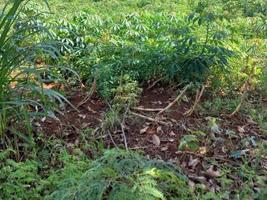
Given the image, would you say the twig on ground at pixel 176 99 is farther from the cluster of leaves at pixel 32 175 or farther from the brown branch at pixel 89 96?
the cluster of leaves at pixel 32 175

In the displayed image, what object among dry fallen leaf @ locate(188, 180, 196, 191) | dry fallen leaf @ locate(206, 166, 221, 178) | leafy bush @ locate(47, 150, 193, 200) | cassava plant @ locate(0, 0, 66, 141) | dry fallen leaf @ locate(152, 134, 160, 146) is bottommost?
dry fallen leaf @ locate(206, 166, 221, 178)

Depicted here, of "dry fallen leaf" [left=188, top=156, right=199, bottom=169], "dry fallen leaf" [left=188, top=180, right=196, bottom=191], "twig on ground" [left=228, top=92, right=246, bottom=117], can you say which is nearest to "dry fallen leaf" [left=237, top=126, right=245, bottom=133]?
"twig on ground" [left=228, top=92, right=246, bottom=117]

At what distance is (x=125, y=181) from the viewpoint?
1.95 metres

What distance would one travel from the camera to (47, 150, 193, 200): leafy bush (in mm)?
1872

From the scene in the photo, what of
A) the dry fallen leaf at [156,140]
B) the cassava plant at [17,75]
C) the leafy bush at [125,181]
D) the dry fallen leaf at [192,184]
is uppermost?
the cassava plant at [17,75]

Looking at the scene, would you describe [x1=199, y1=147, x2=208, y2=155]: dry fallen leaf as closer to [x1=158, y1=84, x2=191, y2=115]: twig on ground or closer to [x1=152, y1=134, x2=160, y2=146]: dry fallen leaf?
[x1=152, y1=134, x2=160, y2=146]: dry fallen leaf

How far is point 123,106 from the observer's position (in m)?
2.82

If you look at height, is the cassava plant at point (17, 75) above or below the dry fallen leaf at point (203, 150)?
above

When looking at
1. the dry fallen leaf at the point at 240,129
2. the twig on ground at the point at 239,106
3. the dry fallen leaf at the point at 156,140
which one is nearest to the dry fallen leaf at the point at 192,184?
the dry fallen leaf at the point at 156,140

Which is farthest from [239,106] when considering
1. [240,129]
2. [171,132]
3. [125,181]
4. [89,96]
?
[125,181]

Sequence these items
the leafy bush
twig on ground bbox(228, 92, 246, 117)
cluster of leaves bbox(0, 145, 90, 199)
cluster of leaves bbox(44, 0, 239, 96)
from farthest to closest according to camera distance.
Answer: cluster of leaves bbox(44, 0, 239, 96), twig on ground bbox(228, 92, 246, 117), cluster of leaves bbox(0, 145, 90, 199), the leafy bush

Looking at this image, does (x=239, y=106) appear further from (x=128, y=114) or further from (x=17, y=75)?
(x=17, y=75)

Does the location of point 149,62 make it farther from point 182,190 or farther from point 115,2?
point 115,2

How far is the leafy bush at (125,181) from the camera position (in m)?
1.87
